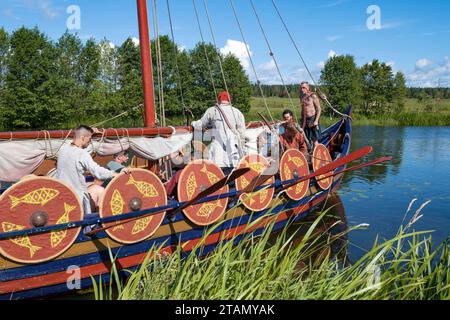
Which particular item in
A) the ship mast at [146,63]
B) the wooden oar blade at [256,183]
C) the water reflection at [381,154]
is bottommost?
the water reflection at [381,154]

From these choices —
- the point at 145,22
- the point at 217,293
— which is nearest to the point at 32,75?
the point at 145,22

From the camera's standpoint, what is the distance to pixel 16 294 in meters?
4.43

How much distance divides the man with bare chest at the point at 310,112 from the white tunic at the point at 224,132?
8.88 feet

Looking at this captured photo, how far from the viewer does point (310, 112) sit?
30.1 feet

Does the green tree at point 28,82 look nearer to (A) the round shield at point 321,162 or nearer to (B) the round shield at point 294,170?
(A) the round shield at point 321,162

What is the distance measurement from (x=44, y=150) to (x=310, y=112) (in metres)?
5.82

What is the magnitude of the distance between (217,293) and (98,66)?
40.6 metres

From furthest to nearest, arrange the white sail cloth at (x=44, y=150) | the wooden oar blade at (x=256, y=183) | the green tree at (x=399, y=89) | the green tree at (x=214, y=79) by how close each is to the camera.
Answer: the green tree at (x=399, y=89) → the green tree at (x=214, y=79) → the white sail cloth at (x=44, y=150) → the wooden oar blade at (x=256, y=183)

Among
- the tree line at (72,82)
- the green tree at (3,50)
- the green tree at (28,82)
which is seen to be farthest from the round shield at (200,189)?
the green tree at (3,50)

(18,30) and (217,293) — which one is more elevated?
(18,30)

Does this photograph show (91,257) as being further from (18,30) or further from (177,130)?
(18,30)

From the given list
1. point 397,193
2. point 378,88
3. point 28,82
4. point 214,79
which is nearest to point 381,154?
point 397,193

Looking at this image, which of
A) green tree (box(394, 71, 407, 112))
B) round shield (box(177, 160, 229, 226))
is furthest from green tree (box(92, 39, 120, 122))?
green tree (box(394, 71, 407, 112))

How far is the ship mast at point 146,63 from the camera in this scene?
6648 mm
